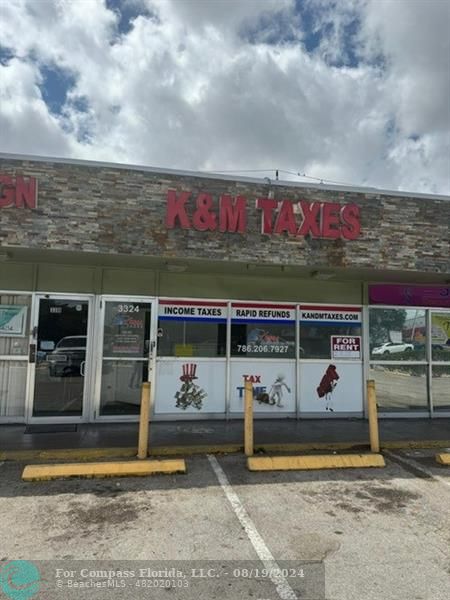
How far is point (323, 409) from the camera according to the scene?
10438mm

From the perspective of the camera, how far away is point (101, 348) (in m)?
9.48

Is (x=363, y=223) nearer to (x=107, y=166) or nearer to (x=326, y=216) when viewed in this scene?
(x=326, y=216)

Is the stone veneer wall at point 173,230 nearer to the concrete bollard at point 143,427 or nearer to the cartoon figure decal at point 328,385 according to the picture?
the concrete bollard at point 143,427

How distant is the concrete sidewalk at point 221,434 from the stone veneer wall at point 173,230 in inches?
120

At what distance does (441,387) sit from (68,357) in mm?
8209

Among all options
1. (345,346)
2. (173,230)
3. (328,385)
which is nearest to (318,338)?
(345,346)

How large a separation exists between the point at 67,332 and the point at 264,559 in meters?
6.42

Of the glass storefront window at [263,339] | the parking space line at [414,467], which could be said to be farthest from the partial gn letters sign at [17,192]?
the parking space line at [414,467]

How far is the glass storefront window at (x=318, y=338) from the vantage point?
34.5 ft

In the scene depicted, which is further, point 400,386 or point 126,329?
point 400,386

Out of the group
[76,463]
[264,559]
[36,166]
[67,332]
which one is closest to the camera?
[264,559]

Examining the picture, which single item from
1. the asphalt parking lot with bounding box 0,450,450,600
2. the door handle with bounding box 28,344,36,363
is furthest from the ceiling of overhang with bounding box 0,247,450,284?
the asphalt parking lot with bounding box 0,450,450,600

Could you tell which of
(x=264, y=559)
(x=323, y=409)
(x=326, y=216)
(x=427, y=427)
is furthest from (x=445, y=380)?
(x=264, y=559)

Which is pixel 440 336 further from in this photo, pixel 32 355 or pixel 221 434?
pixel 32 355
